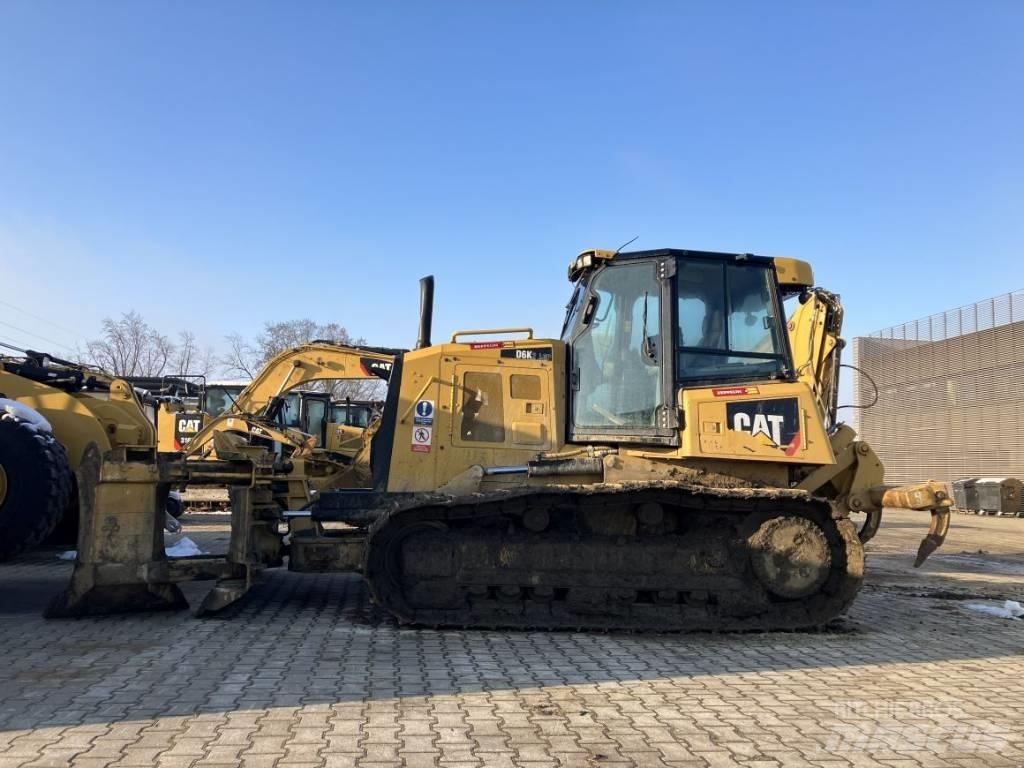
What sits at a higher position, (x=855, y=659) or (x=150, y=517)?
(x=150, y=517)

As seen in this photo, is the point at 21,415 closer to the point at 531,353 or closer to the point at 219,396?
the point at 531,353

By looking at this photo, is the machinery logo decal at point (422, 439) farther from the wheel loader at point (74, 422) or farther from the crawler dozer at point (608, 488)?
the wheel loader at point (74, 422)

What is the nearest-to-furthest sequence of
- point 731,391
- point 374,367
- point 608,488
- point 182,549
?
point 608,488
point 731,391
point 182,549
point 374,367

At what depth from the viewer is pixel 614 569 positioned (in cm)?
643

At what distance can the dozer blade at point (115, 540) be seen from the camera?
649cm

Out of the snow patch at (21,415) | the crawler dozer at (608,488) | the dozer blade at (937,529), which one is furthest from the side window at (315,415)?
the dozer blade at (937,529)

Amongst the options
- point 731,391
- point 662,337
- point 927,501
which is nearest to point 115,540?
point 662,337

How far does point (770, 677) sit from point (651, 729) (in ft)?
4.74

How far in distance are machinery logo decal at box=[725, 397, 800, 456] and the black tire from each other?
6468mm

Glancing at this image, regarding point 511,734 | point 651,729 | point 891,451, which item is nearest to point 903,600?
point 651,729

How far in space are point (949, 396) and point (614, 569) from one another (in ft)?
113

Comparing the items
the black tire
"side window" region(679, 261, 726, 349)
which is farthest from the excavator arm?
"side window" region(679, 261, 726, 349)

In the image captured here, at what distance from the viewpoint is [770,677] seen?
5.13m

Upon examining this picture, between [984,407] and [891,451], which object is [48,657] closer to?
[984,407]
